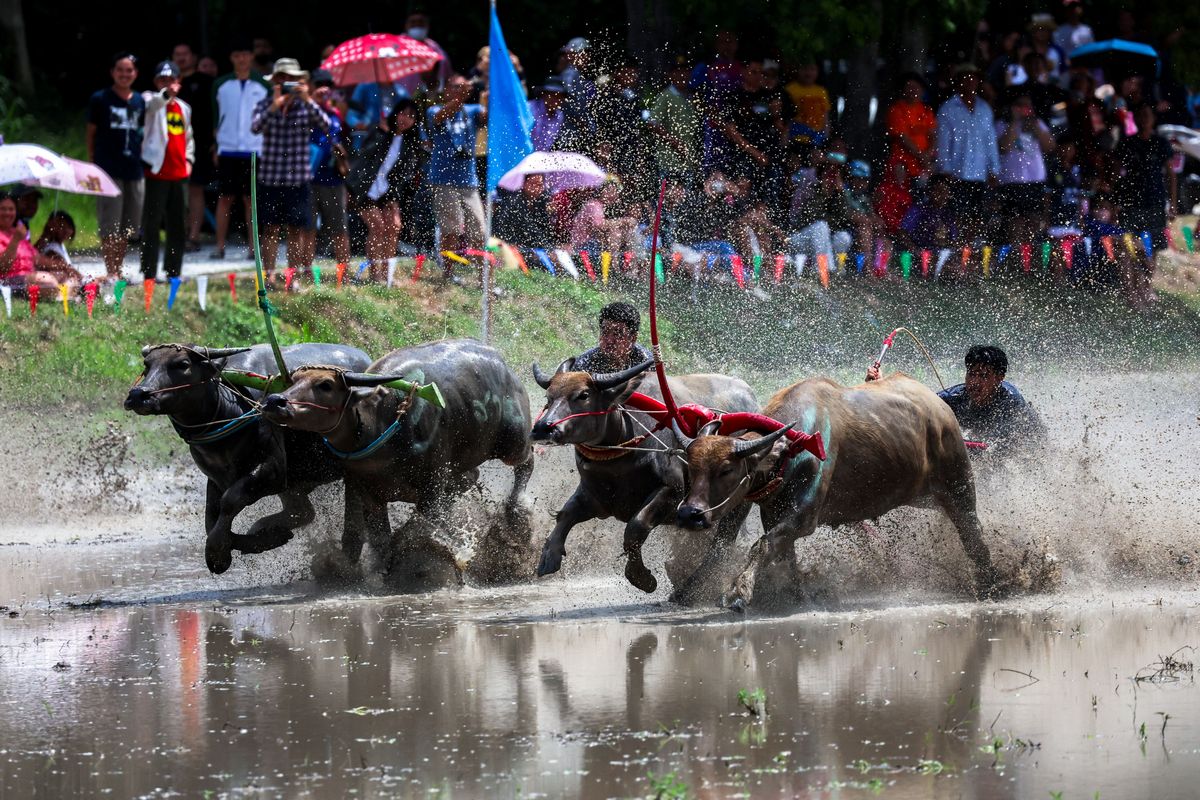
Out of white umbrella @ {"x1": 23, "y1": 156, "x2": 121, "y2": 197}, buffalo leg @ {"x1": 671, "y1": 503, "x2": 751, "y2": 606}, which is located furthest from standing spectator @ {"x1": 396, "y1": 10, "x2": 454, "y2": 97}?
buffalo leg @ {"x1": 671, "y1": 503, "x2": 751, "y2": 606}

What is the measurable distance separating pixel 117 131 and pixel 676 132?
487 cm

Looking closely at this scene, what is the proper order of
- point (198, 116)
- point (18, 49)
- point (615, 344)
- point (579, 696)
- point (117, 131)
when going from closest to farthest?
point (579, 696) → point (615, 344) → point (117, 131) → point (198, 116) → point (18, 49)

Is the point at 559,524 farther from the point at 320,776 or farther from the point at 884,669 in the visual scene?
the point at 320,776

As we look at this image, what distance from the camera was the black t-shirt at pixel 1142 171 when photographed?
19078 mm

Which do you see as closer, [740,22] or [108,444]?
[108,444]

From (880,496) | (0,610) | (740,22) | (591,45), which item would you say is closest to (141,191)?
(591,45)

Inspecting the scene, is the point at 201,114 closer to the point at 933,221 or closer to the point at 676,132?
the point at 676,132

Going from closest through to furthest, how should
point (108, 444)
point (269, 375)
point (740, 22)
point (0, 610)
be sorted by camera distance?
point (0, 610)
point (269, 375)
point (108, 444)
point (740, 22)

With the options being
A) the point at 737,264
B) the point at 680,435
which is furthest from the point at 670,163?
the point at 680,435

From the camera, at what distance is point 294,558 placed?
1162 centimetres

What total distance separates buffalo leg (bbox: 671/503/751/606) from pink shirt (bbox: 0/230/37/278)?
8.15 meters

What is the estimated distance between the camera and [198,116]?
704 inches

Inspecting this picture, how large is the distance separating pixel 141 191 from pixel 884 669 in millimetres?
10286

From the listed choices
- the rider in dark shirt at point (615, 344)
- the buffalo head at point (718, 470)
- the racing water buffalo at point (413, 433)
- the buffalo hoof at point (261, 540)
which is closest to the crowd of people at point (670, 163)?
the racing water buffalo at point (413, 433)
